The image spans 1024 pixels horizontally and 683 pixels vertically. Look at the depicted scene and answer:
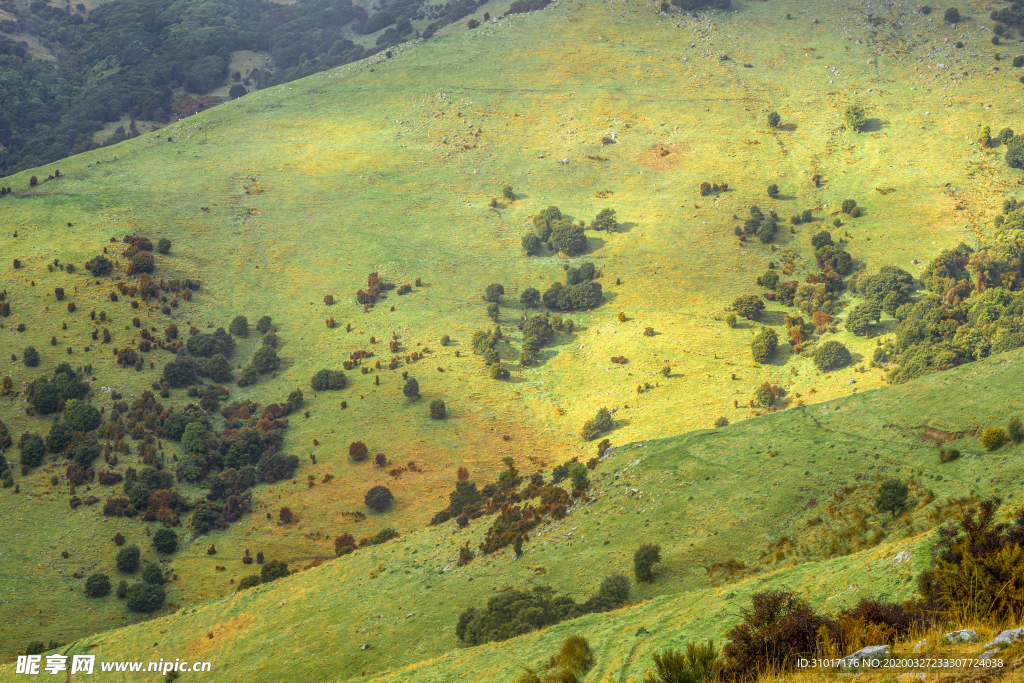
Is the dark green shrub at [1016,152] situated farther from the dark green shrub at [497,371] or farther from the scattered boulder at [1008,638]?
the scattered boulder at [1008,638]

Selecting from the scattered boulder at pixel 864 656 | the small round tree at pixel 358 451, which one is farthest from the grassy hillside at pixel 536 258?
the scattered boulder at pixel 864 656

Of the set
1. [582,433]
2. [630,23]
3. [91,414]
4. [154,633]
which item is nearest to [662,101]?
[630,23]

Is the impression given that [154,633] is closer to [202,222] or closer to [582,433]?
[582,433]

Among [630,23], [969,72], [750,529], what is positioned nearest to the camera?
[750,529]

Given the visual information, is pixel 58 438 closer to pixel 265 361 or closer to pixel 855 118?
pixel 265 361

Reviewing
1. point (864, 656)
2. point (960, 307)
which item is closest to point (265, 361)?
point (864, 656)

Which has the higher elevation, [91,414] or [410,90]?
[410,90]
